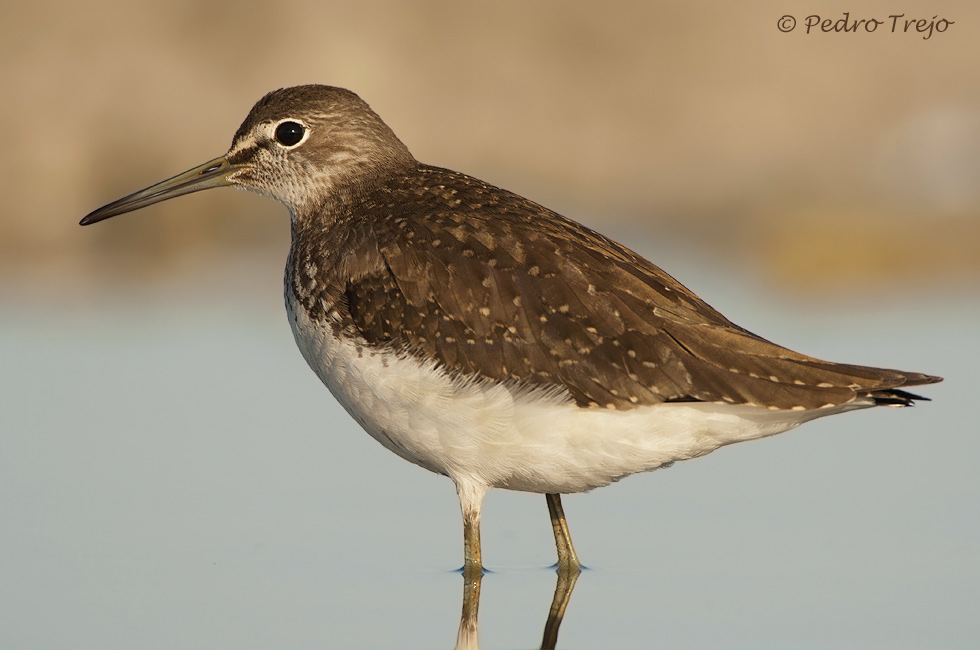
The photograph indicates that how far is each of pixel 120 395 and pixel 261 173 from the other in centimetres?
328

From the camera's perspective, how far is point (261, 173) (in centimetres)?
914

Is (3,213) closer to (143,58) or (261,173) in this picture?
(143,58)

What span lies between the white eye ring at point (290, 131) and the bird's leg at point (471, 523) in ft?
8.33

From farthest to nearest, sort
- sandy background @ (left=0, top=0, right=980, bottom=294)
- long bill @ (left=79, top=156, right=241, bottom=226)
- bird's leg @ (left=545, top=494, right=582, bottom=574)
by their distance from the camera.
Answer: sandy background @ (left=0, top=0, right=980, bottom=294) < long bill @ (left=79, top=156, right=241, bottom=226) < bird's leg @ (left=545, top=494, right=582, bottom=574)

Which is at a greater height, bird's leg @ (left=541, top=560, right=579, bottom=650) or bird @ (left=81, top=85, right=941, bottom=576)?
bird @ (left=81, top=85, right=941, bottom=576)

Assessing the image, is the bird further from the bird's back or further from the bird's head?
the bird's head

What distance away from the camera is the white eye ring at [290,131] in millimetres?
9016

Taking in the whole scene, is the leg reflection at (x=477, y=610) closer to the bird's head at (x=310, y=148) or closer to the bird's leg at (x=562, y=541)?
the bird's leg at (x=562, y=541)

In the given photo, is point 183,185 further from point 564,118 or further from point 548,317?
point 564,118

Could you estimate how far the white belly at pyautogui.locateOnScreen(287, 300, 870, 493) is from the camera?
745 centimetres

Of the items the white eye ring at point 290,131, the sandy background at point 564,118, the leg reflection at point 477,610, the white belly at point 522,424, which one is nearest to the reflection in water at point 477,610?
the leg reflection at point 477,610

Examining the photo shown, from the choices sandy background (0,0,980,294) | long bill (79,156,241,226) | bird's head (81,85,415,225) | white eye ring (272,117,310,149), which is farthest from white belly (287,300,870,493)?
sandy background (0,0,980,294)

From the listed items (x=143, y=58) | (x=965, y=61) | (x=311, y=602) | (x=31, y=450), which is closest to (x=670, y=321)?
(x=311, y=602)

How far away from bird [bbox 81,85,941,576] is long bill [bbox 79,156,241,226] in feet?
4.39
